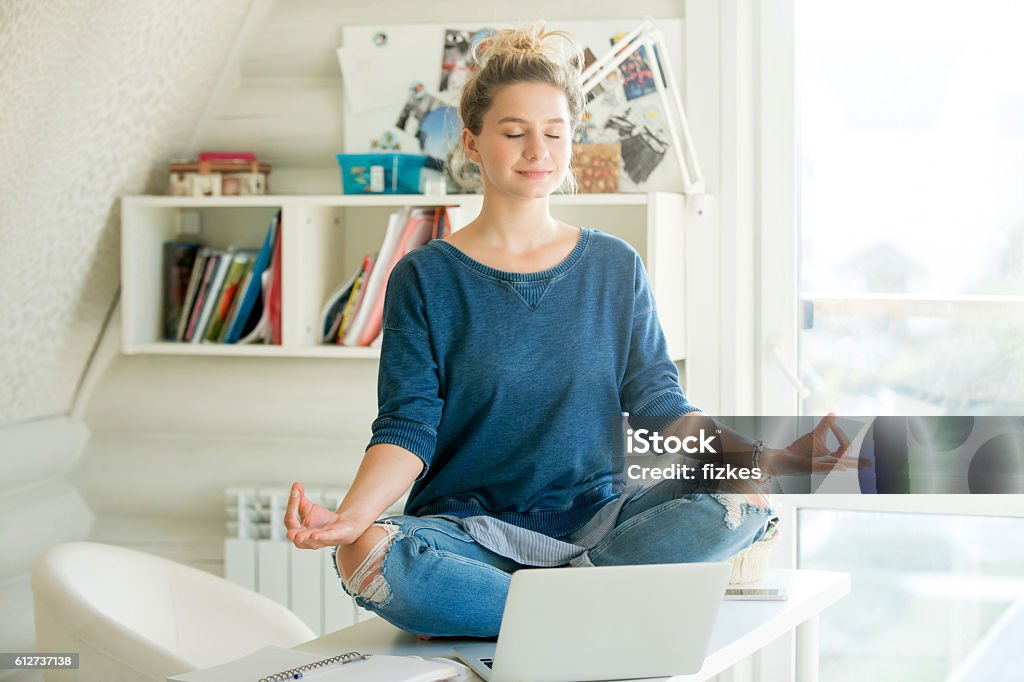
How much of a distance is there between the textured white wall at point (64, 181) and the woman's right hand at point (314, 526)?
1.10m

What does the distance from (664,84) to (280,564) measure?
129 centimetres

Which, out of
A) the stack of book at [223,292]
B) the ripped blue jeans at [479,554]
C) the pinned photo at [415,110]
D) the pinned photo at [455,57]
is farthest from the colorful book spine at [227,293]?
the ripped blue jeans at [479,554]

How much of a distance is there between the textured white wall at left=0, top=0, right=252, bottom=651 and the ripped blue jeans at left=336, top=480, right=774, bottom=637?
1164 millimetres

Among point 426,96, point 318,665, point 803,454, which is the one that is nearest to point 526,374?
point 803,454

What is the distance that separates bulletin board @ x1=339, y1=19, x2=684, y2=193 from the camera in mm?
2328

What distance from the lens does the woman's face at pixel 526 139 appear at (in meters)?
1.46

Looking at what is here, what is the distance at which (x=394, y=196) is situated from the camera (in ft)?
7.43

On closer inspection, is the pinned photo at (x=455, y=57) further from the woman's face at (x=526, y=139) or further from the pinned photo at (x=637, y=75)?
the woman's face at (x=526, y=139)

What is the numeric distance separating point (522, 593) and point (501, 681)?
0.10m

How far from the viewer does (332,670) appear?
114 cm

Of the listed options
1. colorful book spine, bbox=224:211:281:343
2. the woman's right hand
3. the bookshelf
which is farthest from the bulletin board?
the woman's right hand

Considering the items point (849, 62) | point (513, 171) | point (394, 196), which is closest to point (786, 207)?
point (849, 62)

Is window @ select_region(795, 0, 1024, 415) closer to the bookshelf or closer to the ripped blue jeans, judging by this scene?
the bookshelf

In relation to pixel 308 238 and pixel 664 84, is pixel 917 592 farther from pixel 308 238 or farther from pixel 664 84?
pixel 308 238
